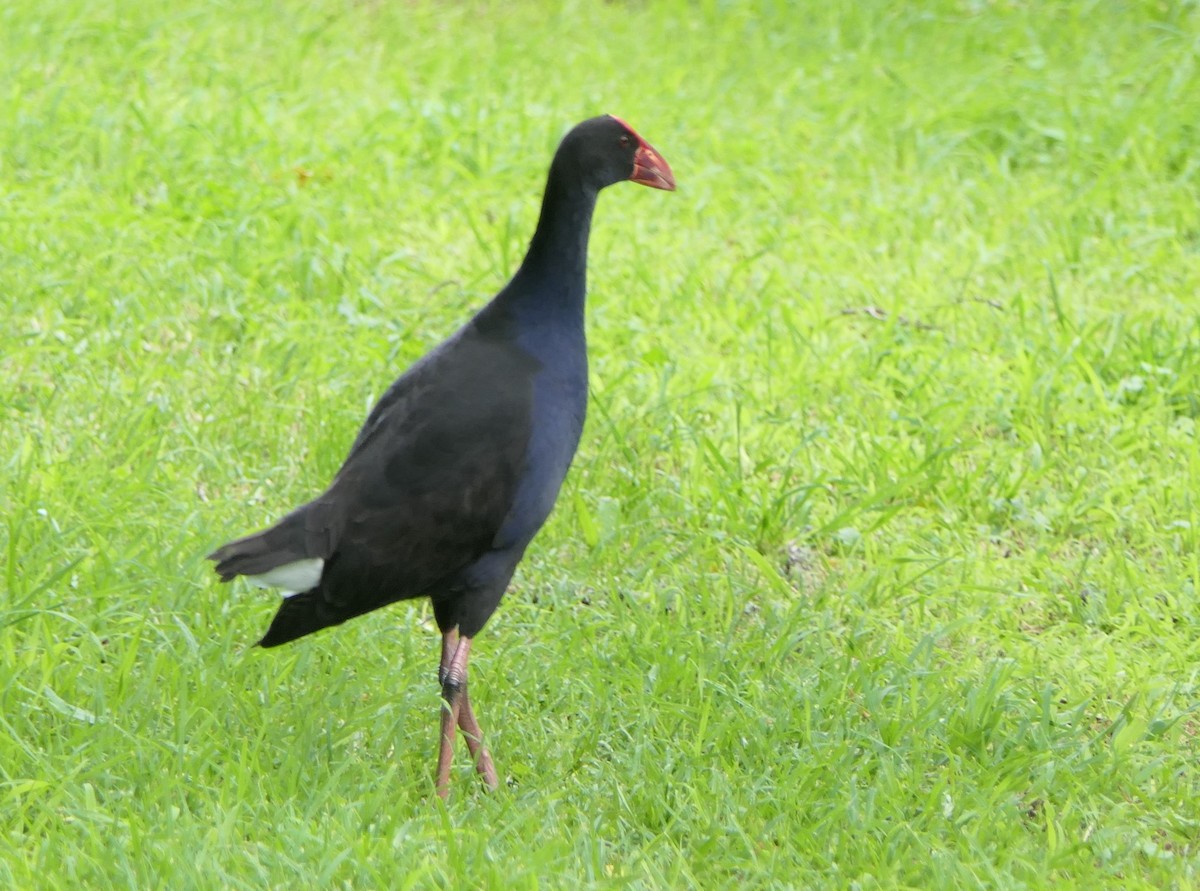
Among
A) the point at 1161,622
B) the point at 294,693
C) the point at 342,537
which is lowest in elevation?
the point at 1161,622

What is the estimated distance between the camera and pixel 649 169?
12.0 ft

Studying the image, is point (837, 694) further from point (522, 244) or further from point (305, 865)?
point (522, 244)

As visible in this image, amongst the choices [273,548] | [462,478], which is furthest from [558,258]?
[273,548]

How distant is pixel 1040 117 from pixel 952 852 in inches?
169

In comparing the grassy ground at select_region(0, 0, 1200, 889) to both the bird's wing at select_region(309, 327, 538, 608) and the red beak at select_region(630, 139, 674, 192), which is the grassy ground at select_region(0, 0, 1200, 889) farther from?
the red beak at select_region(630, 139, 674, 192)

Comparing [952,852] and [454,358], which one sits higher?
[454,358]

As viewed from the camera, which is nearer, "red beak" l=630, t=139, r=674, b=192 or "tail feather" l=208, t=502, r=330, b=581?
"tail feather" l=208, t=502, r=330, b=581

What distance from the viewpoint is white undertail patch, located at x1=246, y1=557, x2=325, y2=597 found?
308 centimetres

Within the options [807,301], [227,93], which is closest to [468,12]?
[227,93]

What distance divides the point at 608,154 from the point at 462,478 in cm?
85

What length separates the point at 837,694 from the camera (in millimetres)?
3514

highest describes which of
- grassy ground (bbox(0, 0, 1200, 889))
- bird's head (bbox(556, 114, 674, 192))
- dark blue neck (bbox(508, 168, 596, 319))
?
bird's head (bbox(556, 114, 674, 192))

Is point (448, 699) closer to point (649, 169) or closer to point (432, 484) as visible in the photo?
point (432, 484)

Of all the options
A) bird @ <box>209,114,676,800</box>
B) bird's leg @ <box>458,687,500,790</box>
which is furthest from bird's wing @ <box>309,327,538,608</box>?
bird's leg @ <box>458,687,500,790</box>
